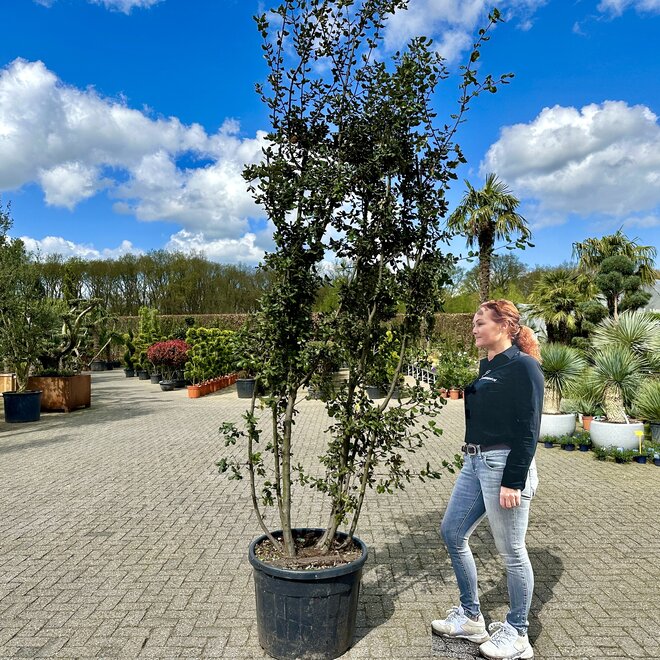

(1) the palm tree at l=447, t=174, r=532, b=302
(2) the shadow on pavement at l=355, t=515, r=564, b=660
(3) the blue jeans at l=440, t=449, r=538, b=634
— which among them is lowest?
(2) the shadow on pavement at l=355, t=515, r=564, b=660

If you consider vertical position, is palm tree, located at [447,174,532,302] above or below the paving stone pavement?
above

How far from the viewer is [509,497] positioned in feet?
9.50

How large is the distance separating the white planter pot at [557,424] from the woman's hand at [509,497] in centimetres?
694

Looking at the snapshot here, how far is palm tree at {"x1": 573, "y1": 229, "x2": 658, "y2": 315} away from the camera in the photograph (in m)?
21.0

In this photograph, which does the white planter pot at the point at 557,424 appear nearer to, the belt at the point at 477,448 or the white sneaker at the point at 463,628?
the white sneaker at the point at 463,628

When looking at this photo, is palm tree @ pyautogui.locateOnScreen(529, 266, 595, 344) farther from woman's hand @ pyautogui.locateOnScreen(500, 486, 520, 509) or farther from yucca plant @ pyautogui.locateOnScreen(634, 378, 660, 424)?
woman's hand @ pyautogui.locateOnScreen(500, 486, 520, 509)

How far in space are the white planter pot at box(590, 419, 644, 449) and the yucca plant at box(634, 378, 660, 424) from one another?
677mm

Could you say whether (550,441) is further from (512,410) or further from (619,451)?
(512,410)

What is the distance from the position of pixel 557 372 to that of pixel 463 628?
750 centimetres

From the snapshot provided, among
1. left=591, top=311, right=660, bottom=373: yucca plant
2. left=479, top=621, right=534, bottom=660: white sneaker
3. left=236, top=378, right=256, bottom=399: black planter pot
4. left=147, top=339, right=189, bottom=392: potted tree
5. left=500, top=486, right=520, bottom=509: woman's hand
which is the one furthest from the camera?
left=147, top=339, right=189, bottom=392: potted tree

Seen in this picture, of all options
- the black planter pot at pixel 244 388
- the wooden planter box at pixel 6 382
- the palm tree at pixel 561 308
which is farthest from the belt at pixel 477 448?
the palm tree at pixel 561 308

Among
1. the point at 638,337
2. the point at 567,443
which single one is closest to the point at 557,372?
the point at 567,443

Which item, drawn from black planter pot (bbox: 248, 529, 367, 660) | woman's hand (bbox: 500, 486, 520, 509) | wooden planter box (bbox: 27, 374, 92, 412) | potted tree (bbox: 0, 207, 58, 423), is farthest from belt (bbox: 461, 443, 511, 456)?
wooden planter box (bbox: 27, 374, 92, 412)

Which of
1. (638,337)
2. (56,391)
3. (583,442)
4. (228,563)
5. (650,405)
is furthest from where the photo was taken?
(56,391)
